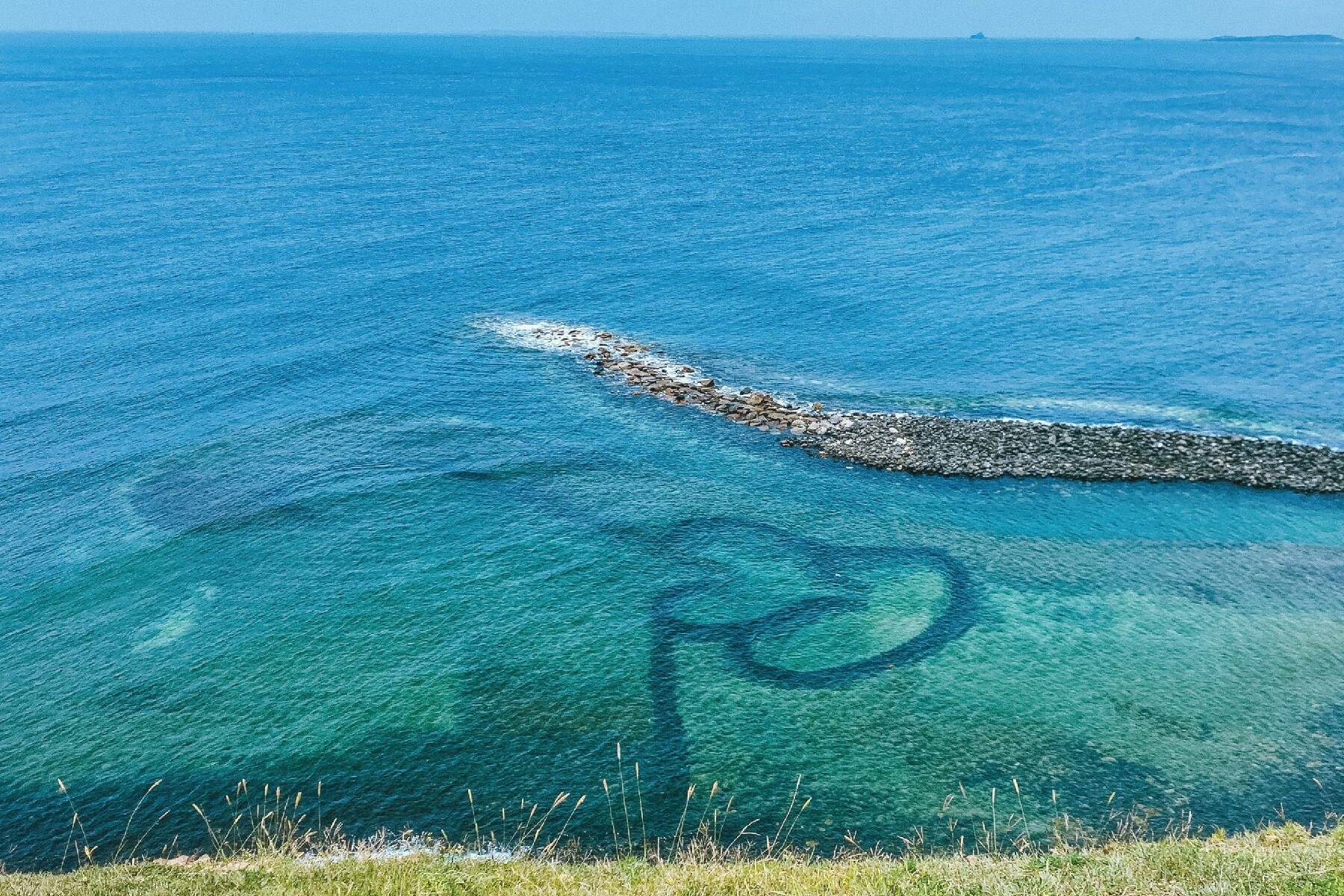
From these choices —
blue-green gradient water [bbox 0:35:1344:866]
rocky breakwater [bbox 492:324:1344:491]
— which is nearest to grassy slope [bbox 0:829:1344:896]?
blue-green gradient water [bbox 0:35:1344:866]

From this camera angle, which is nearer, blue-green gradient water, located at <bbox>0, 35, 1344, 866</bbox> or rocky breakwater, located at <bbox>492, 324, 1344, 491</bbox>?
blue-green gradient water, located at <bbox>0, 35, 1344, 866</bbox>

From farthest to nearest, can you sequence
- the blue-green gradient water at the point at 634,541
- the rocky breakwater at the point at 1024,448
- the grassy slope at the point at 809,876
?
the rocky breakwater at the point at 1024,448, the blue-green gradient water at the point at 634,541, the grassy slope at the point at 809,876

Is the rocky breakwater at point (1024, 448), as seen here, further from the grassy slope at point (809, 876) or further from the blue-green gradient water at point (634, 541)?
the grassy slope at point (809, 876)

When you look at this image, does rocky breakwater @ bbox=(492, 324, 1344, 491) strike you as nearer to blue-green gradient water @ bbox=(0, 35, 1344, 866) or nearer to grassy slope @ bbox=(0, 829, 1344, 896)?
blue-green gradient water @ bbox=(0, 35, 1344, 866)

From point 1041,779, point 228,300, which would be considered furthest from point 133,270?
point 1041,779

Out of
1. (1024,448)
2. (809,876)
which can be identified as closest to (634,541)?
(1024,448)

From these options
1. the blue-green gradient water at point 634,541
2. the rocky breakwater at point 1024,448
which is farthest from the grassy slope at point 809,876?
the rocky breakwater at point 1024,448
